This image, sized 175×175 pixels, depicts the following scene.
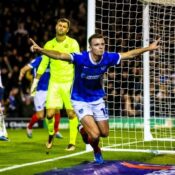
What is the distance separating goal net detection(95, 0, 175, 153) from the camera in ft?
44.7

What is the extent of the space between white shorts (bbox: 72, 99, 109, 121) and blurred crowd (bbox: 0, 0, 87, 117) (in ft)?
40.1

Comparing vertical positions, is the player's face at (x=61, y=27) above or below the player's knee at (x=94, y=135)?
above

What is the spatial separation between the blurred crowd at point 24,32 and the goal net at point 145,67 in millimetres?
6276

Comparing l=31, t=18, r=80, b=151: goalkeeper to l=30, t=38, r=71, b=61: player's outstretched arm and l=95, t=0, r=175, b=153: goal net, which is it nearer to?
l=95, t=0, r=175, b=153: goal net

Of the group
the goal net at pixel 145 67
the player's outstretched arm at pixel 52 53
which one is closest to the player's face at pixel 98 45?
the player's outstretched arm at pixel 52 53

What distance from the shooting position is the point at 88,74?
31.6 feet

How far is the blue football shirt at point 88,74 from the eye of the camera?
958 centimetres

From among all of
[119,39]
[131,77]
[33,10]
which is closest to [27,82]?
[33,10]

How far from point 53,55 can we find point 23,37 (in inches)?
605

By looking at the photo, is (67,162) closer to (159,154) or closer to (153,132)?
(159,154)

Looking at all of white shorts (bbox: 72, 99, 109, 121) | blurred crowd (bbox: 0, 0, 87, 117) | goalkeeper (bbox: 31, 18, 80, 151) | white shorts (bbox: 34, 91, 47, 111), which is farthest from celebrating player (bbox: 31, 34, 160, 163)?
blurred crowd (bbox: 0, 0, 87, 117)

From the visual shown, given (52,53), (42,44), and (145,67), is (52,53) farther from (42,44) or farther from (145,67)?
(42,44)

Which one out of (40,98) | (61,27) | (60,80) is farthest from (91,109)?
(40,98)

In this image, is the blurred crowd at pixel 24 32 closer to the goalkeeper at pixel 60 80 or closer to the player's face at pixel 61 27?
the goalkeeper at pixel 60 80
